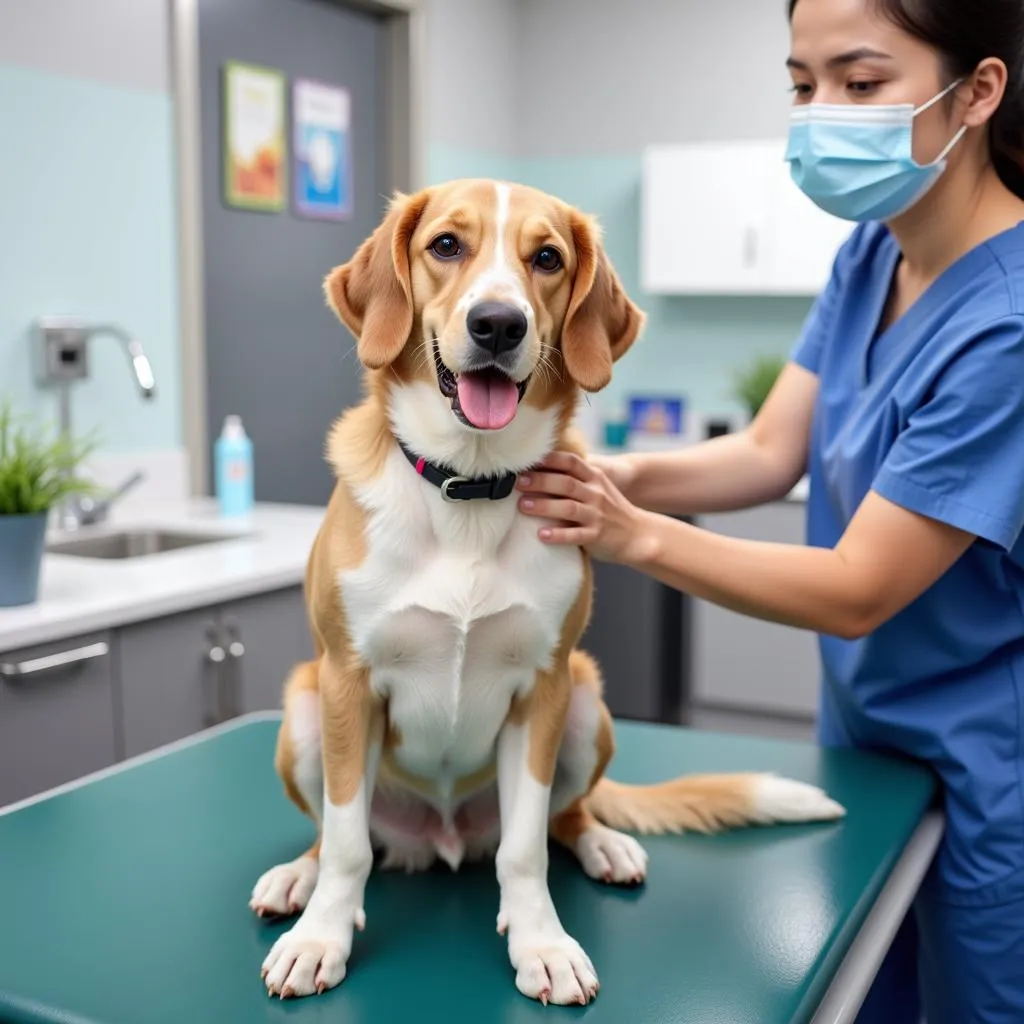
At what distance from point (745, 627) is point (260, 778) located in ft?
7.57

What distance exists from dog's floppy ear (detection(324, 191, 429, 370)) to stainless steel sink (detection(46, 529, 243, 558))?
1.56 m

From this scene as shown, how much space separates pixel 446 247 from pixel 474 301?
0.11m

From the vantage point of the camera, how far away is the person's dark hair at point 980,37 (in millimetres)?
1214

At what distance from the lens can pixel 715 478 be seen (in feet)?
5.26

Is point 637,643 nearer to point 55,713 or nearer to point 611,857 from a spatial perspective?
point 55,713

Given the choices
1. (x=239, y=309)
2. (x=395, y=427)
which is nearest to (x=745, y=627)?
(x=239, y=309)

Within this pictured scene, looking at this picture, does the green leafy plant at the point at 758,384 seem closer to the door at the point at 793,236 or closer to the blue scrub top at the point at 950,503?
the door at the point at 793,236

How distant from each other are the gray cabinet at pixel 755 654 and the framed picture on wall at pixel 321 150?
→ 1.50m

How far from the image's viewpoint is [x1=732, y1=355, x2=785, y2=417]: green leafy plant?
12.4 ft

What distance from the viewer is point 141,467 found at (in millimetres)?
2879

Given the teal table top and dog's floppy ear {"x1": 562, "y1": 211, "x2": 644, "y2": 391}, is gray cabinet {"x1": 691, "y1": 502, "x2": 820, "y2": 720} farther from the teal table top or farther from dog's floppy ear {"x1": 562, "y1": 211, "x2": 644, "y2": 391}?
dog's floppy ear {"x1": 562, "y1": 211, "x2": 644, "y2": 391}

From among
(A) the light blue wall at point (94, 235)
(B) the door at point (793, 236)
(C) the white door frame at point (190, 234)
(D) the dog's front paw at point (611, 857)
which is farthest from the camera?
(B) the door at point (793, 236)

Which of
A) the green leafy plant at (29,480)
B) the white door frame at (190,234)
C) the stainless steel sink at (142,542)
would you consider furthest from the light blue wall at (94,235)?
the green leafy plant at (29,480)

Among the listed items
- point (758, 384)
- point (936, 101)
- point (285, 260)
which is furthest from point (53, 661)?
point (758, 384)
